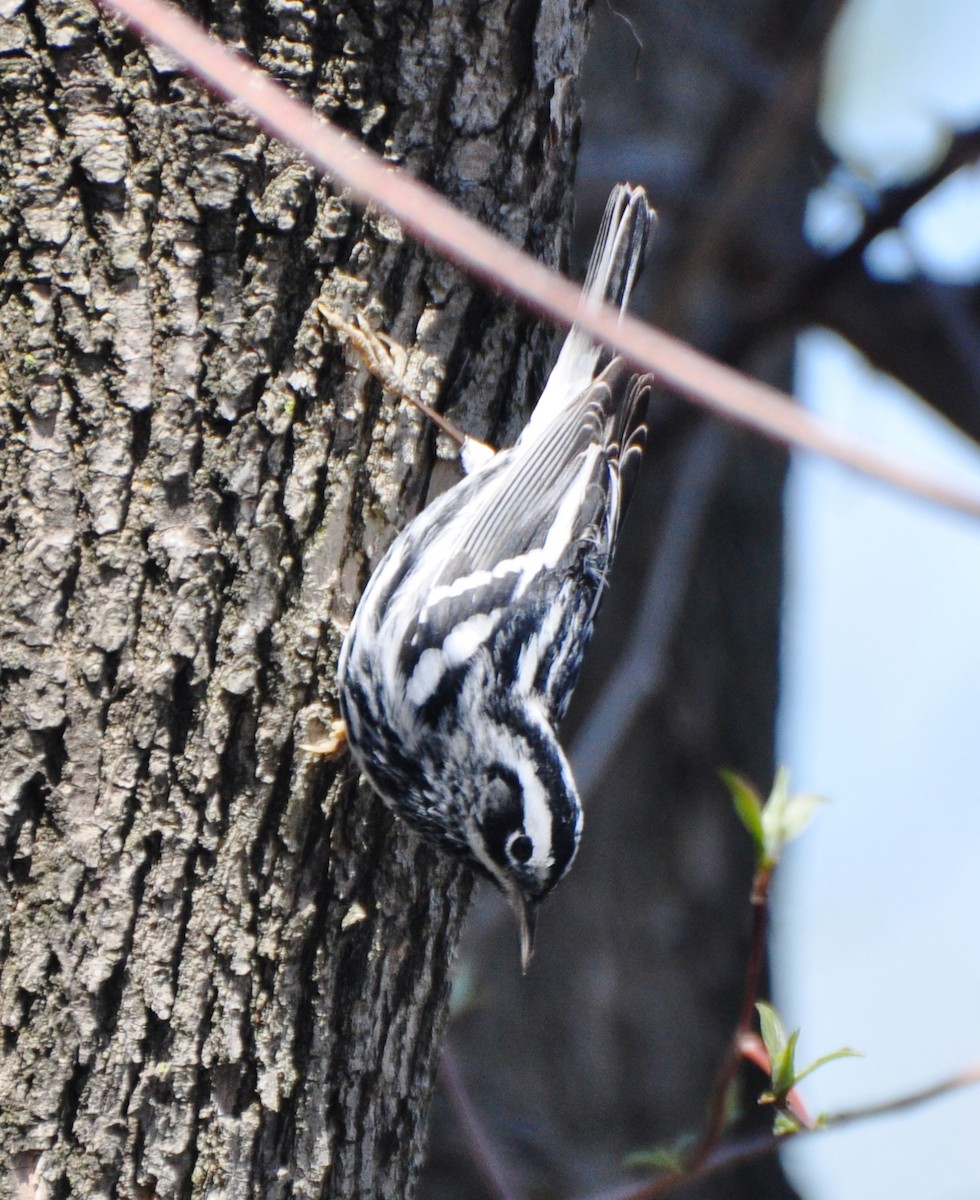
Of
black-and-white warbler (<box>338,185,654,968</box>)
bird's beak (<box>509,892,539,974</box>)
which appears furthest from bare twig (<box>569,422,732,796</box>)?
bird's beak (<box>509,892,539,974</box>)

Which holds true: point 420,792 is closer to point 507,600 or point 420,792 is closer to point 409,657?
point 409,657

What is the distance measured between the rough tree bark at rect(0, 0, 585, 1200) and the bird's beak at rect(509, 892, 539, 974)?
0.39 metres

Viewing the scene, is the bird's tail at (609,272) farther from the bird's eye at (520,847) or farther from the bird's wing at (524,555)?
the bird's eye at (520,847)

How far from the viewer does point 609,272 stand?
9.82 ft

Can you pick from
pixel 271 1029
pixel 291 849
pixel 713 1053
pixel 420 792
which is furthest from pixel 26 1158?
pixel 713 1053

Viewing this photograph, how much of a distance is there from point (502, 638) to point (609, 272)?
0.91 m

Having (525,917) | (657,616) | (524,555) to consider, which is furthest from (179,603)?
(657,616)

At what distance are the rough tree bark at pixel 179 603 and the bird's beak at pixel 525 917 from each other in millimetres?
394

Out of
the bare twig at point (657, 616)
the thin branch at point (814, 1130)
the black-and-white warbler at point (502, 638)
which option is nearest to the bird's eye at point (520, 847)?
the black-and-white warbler at point (502, 638)

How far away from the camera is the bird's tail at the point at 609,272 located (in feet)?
9.68

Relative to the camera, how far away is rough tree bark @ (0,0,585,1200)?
209 cm

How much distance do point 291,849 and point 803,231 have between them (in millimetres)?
3629

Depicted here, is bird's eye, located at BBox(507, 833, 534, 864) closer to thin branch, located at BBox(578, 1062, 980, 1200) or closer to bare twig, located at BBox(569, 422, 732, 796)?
thin branch, located at BBox(578, 1062, 980, 1200)

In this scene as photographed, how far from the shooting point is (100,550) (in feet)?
6.98
